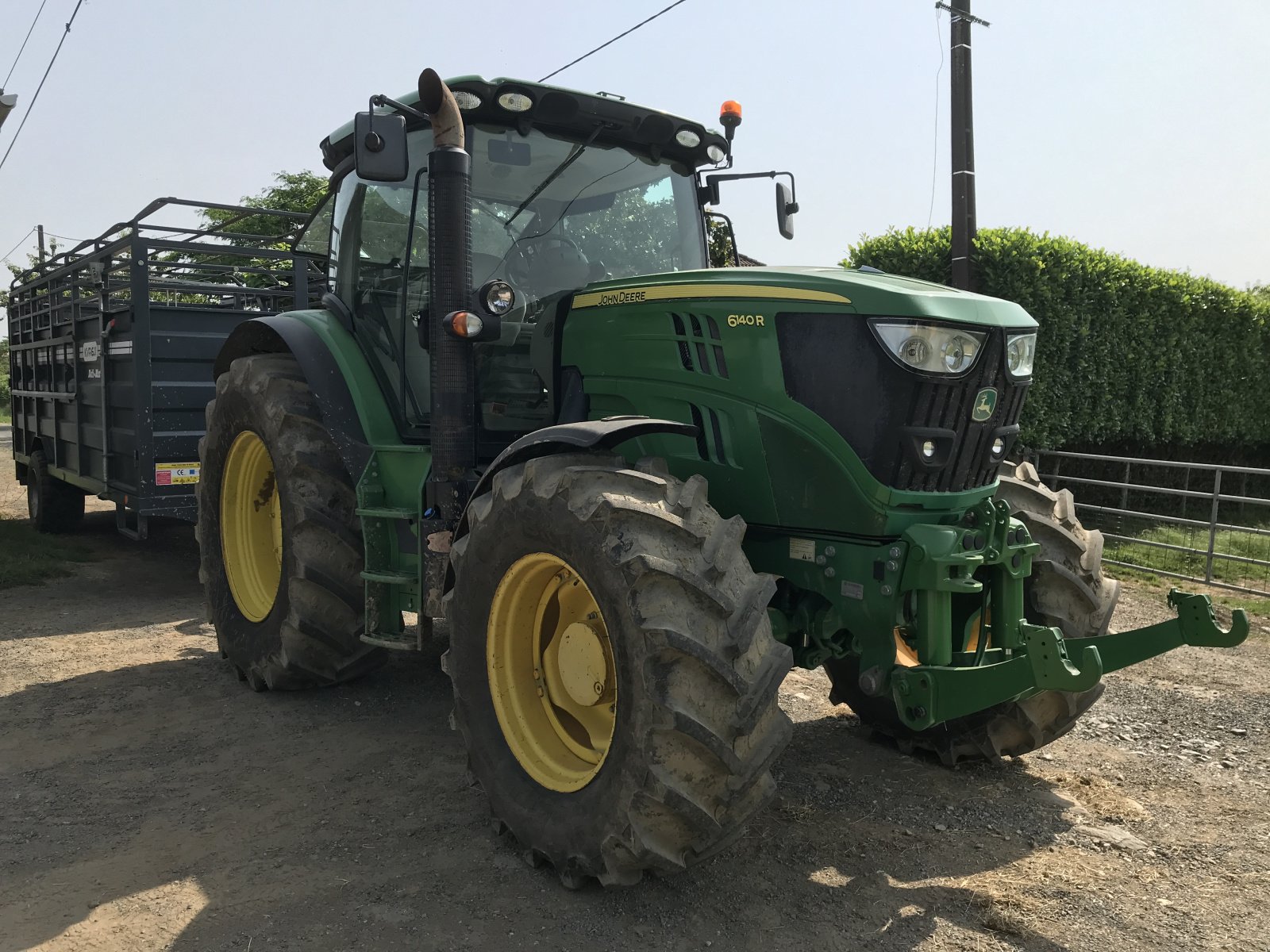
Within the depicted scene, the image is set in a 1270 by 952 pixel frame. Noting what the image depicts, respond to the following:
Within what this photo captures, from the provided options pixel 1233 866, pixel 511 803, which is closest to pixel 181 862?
pixel 511 803

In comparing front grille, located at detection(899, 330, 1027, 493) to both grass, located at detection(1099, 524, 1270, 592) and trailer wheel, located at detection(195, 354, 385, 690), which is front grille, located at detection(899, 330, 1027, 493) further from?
grass, located at detection(1099, 524, 1270, 592)

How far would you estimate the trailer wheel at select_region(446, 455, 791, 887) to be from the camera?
277 centimetres


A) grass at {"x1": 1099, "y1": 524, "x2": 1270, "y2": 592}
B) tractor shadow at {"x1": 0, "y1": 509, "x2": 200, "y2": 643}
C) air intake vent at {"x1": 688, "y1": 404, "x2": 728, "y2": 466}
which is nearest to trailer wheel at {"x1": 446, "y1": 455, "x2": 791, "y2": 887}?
air intake vent at {"x1": 688, "y1": 404, "x2": 728, "y2": 466}

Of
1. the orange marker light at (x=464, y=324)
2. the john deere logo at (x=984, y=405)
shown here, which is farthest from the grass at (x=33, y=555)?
the john deere logo at (x=984, y=405)

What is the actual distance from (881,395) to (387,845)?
7.33 feet

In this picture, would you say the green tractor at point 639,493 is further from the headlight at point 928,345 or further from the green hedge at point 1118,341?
the green hedge at point 1118,341

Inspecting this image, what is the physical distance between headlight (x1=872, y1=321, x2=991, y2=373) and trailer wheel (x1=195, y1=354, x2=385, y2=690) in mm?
2657

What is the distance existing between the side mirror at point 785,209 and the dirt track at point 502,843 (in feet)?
7.71

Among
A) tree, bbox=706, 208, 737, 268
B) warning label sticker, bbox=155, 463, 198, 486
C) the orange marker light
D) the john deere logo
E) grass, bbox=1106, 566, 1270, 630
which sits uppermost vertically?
tree, bbox=706, 208, 737, 268

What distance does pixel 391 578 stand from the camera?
421cm

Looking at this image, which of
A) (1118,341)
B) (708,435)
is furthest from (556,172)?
(1118,341)

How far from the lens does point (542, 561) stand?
3.24 metres

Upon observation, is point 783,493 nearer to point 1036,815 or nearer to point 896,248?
point 1036,815

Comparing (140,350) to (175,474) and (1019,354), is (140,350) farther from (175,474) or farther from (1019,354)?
(1019,354)
